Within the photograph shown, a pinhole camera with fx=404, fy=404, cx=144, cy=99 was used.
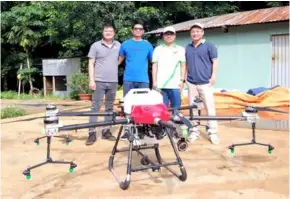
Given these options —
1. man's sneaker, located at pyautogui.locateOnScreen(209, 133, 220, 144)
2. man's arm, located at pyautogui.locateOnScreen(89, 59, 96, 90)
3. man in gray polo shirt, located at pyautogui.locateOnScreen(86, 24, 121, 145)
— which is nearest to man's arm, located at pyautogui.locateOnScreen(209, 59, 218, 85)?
man's sneaker, located at pyautogui.locateOnScreen(209, 133, 220, 144)

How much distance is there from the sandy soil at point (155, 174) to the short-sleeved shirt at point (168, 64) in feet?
2.60

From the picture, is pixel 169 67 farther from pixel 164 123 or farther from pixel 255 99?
pixel 255 99

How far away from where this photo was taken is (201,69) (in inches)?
202

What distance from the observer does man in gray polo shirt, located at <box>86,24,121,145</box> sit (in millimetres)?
5176

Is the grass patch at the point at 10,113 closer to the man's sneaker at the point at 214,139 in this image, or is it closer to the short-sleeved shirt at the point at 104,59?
the short-sleeved shirt at the point at 104,59

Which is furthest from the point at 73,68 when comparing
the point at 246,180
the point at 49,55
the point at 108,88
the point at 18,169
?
the point at 246,180

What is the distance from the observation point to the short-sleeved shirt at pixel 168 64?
4.97 m

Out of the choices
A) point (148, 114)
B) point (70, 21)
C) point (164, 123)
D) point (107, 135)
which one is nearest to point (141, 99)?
point (148, 114)

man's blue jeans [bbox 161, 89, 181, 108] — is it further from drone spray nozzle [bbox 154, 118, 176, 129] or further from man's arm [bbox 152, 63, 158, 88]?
drone spray nozzle [bbox 154, 118, 176, 129]

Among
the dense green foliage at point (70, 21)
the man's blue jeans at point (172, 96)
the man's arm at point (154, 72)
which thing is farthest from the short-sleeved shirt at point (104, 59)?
the dense green foliage at point (70, 21)

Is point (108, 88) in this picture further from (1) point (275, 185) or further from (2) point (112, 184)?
(1) point (275, 185)

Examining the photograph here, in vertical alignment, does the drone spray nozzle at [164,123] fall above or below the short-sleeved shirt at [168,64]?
below

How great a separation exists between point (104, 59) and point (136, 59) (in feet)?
1.48

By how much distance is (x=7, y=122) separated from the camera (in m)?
7.26
